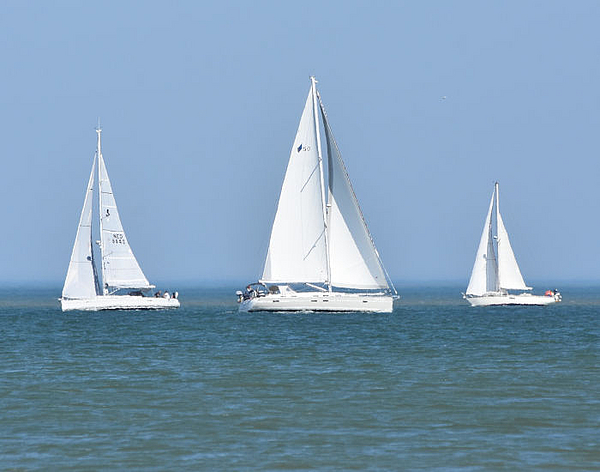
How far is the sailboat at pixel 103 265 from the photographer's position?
8344cm

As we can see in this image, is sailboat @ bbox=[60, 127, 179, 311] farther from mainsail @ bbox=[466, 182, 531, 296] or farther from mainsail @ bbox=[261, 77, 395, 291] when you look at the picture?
mainsail @ bbox=[466, 182, 531, 296]

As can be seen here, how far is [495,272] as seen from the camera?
A: 329 feet

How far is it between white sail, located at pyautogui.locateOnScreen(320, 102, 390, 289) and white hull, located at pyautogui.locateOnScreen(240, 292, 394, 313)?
0.86 m

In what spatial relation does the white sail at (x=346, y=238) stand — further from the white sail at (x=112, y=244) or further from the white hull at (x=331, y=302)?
the white sail at (x=112, y=244)

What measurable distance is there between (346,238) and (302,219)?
10.4 ft

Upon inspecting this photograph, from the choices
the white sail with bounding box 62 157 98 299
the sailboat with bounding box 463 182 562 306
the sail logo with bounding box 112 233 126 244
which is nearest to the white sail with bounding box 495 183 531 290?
the sailboat with bounding box 463 182 562 306

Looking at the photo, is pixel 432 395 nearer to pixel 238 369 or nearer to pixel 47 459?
pixel 238 369

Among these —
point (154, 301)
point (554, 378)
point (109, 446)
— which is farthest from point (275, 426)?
point (154, 301)

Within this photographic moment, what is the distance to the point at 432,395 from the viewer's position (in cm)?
3266

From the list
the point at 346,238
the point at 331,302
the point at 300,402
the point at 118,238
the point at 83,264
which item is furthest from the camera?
the point at 118,238

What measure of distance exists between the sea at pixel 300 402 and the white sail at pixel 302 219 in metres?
14.8

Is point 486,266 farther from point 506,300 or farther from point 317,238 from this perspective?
point 317,238

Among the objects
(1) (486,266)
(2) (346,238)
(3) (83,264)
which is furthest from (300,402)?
(1) (486,266)

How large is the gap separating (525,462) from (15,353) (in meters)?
30.9
